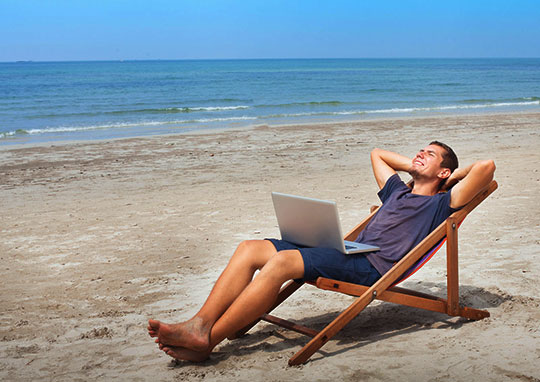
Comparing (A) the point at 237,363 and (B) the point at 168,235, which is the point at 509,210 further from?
(A) the point at 237,363

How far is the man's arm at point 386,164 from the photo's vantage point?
4297mm

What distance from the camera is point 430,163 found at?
3928mm

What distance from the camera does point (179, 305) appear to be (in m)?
4.45

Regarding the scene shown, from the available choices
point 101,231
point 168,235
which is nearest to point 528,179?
point 168,235

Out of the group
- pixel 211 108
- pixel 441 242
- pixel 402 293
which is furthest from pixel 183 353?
pixel 211 108

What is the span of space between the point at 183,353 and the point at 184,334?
5.4 inches

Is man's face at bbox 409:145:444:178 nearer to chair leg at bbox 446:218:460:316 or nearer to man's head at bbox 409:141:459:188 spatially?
man's head at bbox 409:141:459:188

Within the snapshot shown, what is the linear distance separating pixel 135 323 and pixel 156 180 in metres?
5.95

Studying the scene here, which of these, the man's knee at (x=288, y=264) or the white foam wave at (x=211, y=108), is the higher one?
the white foam wave at (x=211, y=108)

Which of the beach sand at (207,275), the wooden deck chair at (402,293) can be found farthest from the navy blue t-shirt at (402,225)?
the beach sand at (207,275)

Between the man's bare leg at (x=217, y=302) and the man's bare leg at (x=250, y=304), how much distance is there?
40 millimetres

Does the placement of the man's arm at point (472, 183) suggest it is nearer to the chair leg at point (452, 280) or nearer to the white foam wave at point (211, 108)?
the chair leg at point (452, 280)

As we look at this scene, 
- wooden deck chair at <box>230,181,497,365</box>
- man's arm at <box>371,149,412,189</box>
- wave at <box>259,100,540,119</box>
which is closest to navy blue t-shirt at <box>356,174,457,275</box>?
wooden deck chair at <box>230,181,497,365</box>

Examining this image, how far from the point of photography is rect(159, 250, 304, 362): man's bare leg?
10.8 ft
